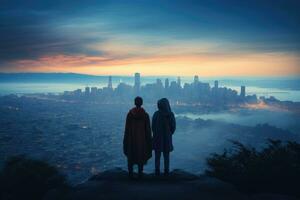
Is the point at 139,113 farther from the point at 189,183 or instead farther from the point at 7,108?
the point at 7,108

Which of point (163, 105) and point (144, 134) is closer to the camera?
point (144, 134)

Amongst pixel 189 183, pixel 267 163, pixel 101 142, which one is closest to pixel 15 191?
pixel 189 183

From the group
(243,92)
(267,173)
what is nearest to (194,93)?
(243,92)

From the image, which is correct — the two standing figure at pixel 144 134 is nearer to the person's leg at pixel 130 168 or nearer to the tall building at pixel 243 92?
the person's leg at pixel 130 168

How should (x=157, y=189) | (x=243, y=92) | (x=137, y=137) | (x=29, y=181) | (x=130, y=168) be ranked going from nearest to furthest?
1. (x=157, y=189)
2. (x=137, y=137)
3. (x=130, y=168)
4. (x=29, y=181)
5. (x=243, y=92)

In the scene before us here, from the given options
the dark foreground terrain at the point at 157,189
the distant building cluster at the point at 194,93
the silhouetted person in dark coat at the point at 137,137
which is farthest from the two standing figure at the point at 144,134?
the distant building cluster at the point at 194,93

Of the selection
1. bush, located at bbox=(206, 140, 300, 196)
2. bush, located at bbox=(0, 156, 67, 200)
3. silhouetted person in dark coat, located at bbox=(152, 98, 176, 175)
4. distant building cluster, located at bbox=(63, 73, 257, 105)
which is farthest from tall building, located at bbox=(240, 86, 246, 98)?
bush, located at bbox=(0, 156, 67, 200)

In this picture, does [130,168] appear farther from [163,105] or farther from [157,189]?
[163,105]
